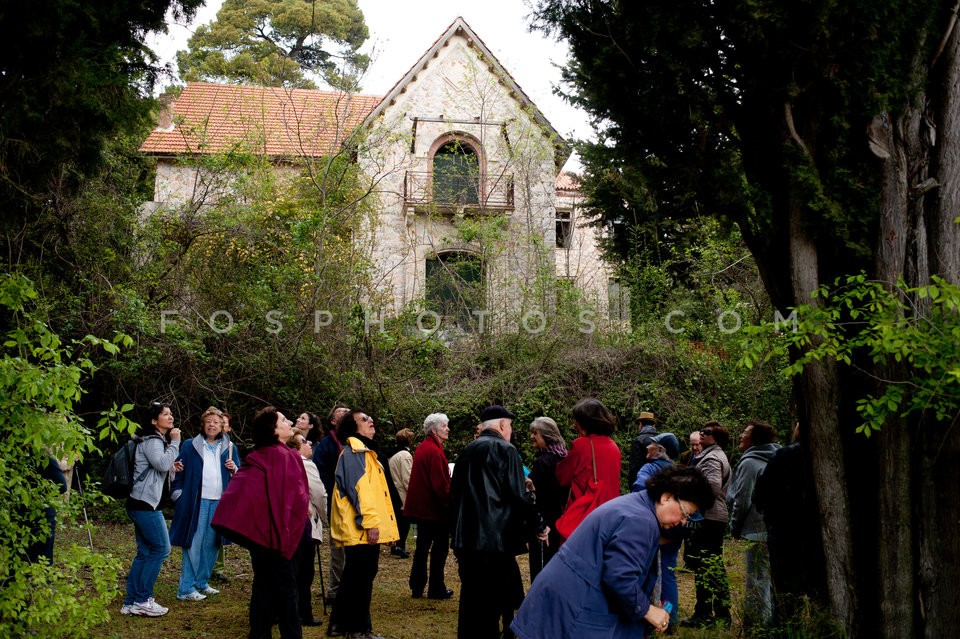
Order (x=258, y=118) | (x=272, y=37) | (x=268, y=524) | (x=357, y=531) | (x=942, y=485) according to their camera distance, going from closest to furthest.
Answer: (x=942, y=485) < (x=268, y=524) < (x=357, y=531) < (x=258, y=118) < (x=272, y=37)

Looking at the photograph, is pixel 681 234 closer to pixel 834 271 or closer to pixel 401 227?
pixel 401 227

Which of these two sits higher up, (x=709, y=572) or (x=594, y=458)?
(x=594, y=458)

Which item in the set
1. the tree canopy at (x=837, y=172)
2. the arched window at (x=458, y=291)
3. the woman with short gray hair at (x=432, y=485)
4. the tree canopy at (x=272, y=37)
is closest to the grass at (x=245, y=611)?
the woman with short gray hair at (x=432, y=485)

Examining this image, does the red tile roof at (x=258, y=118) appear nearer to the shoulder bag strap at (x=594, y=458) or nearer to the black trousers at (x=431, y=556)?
the black trousers at (x=431, y=556)

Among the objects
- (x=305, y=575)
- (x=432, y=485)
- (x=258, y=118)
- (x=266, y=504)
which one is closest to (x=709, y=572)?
(x=432, y=485)

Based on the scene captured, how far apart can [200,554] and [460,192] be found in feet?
44.9

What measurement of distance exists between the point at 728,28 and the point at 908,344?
291cm

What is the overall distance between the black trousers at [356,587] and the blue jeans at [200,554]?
2.15 metres

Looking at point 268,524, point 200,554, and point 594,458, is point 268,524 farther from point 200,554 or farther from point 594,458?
point 200,554

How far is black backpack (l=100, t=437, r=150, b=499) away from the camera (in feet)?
25.8

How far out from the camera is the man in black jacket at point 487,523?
6.57m

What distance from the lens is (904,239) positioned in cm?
628

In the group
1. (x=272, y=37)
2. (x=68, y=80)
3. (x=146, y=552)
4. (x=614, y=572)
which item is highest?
(x=272, y=37)

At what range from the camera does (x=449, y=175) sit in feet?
71.3
